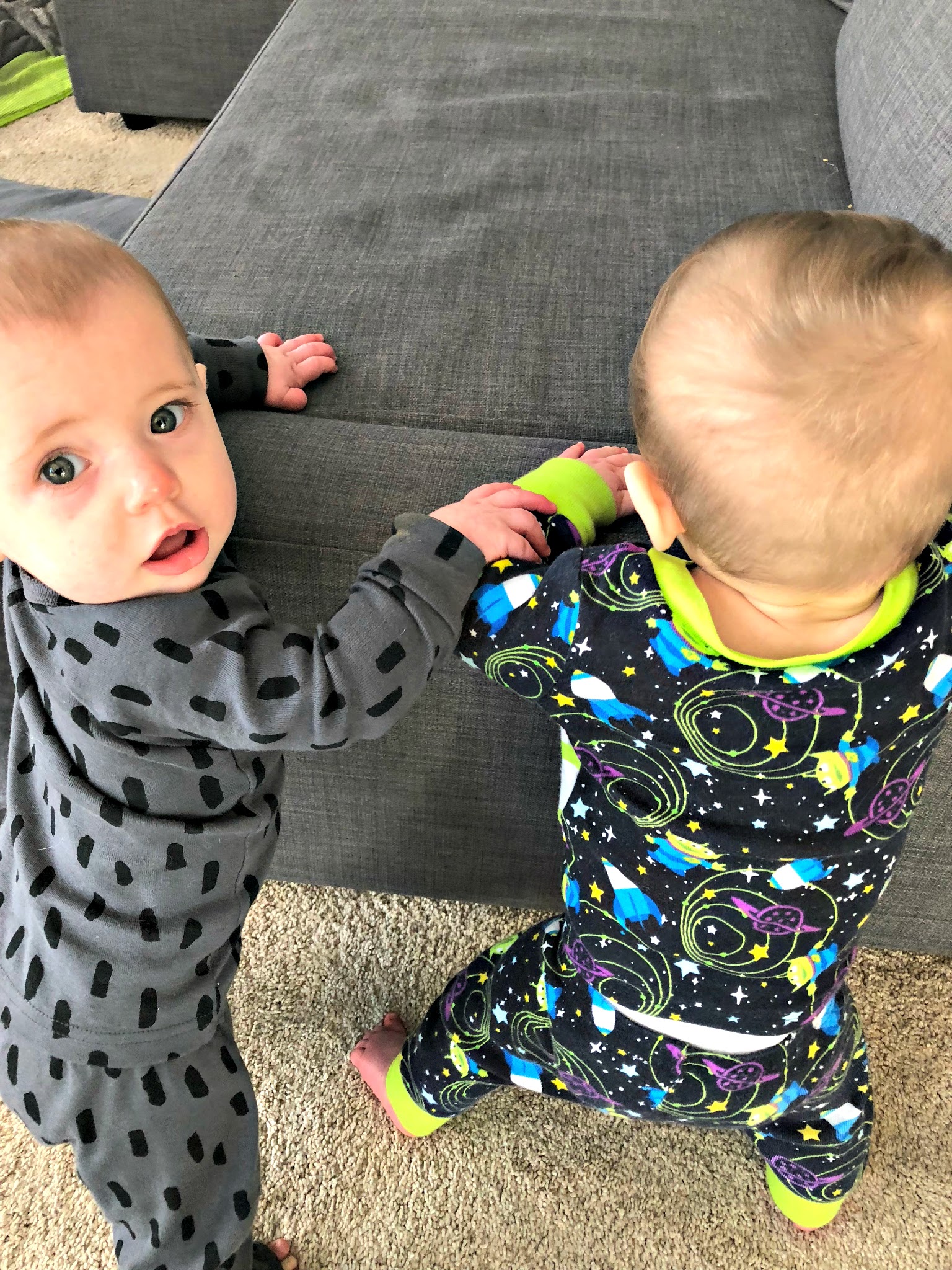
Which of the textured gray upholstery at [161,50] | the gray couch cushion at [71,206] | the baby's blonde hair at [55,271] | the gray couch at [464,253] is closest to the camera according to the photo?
the baby's blonde hair at [55,271]

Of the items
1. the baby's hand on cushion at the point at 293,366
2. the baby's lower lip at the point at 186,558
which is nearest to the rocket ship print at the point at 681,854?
the baby's lower lip at the point at 186,558

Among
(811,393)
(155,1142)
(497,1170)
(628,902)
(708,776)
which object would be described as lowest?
(497,1170)

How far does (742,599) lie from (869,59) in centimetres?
89

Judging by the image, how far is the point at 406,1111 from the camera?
0.99 meters

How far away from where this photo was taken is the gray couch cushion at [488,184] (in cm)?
101

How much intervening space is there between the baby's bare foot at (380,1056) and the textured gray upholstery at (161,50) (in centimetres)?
197

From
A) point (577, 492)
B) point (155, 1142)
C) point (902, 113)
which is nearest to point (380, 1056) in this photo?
point (155, 1142)

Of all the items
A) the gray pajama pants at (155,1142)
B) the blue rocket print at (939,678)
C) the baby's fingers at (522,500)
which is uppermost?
the baby's fingers at (522,500)

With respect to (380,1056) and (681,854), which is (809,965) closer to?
(681,854)

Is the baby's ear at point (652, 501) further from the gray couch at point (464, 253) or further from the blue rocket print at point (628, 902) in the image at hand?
the blue rocket print at point (628, 902)

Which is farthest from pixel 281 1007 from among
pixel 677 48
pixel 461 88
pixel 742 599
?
pixel 677 48

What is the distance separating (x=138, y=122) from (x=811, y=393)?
92.8 inches

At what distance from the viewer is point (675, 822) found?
71cm

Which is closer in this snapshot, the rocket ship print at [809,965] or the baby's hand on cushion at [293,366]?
the rocket ship print at [809,965]
